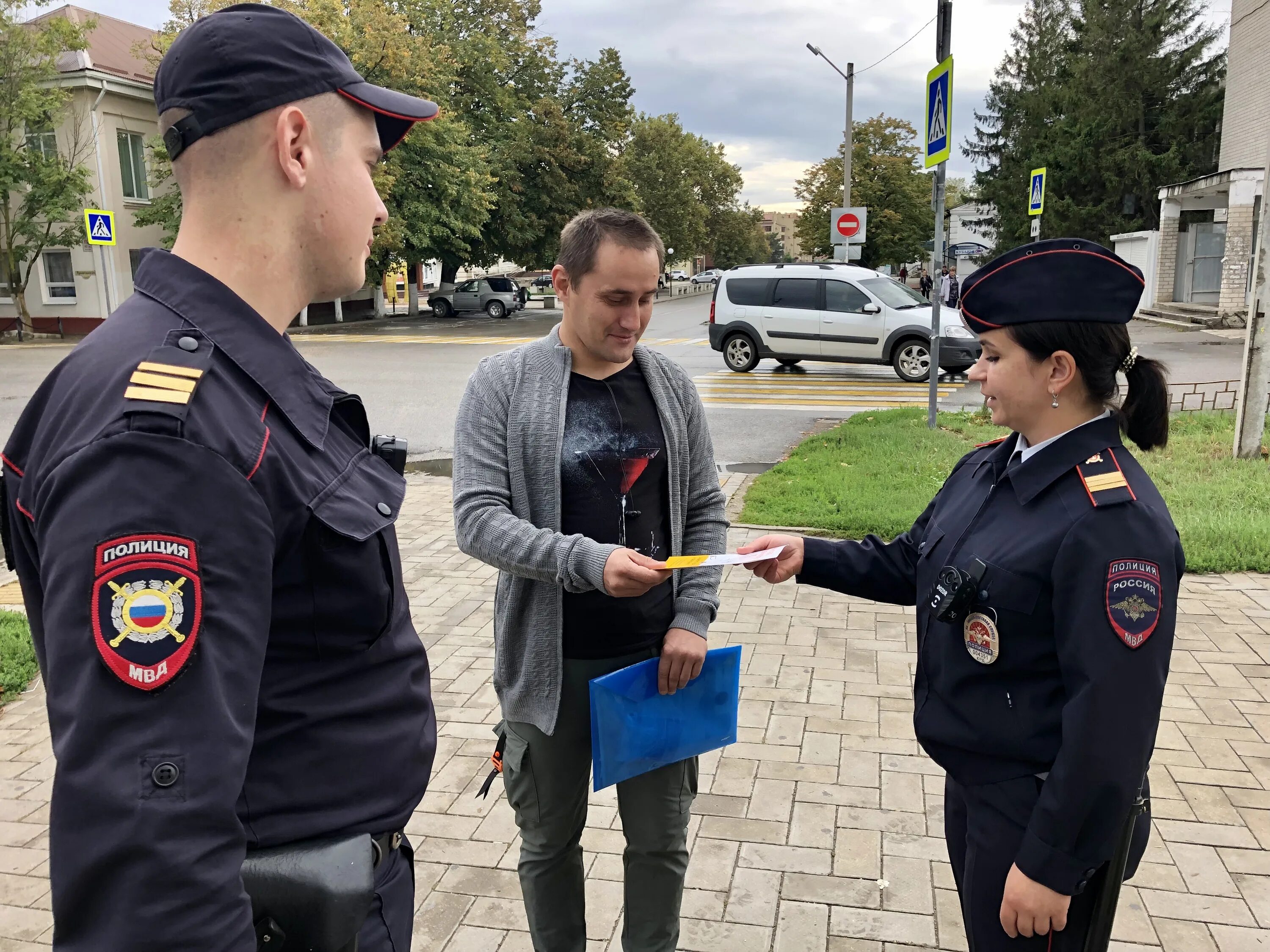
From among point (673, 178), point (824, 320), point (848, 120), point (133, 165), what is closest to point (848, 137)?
point (848, 120)

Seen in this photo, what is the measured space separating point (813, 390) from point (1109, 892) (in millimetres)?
13825

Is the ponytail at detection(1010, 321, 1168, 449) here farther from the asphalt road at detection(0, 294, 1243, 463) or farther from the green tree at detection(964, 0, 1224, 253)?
the green tree at detection(964, 0, 1224, 253)

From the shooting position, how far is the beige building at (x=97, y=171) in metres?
26.6


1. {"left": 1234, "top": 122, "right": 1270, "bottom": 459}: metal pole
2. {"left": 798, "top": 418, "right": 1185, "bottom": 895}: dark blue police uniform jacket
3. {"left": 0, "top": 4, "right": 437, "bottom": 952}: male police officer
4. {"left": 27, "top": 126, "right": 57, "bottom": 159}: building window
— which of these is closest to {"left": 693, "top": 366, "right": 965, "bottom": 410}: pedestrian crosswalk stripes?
{"left": 1234, "top": 122, "right": 1270, "bottom": 459}: metal pole

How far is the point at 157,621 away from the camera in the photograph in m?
1.03

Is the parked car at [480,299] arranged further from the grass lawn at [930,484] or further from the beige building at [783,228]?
the beige building at [783,228]

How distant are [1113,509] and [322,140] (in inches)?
60.7

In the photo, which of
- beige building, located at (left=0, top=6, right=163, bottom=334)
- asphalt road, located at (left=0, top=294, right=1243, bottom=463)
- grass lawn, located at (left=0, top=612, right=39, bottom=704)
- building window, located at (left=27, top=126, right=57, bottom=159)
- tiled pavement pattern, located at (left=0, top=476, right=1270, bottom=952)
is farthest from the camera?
beige building, located at (left=0, top=6, right=163, bottom=334)

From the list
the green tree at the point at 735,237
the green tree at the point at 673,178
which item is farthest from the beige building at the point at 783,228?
the green tree at the point at 673,178

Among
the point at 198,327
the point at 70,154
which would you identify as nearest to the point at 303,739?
the point at 198,327

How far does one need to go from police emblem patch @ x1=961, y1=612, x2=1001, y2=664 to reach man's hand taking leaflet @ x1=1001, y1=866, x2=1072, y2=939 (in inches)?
16.1

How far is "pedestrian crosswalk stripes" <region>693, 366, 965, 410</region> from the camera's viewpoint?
13.8 metres

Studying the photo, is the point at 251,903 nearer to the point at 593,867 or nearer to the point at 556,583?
the point at 556,583

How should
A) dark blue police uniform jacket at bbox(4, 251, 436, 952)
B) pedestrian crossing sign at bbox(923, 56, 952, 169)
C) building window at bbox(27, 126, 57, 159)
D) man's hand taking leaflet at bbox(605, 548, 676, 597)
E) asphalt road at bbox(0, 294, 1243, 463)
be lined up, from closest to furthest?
1. dark blue police uniform jacket at bbox(4, 251, 436, 952)
2. man's hand taking leaflet at bbox(605, 548, 676, 597)
3. pedestrian crossing sign at bbox(923, 56, 952, 169)
4. asphalt road at bbox(0, 294, 1243, 463)
5. building window at bbox(27, 126, 57, 159)
